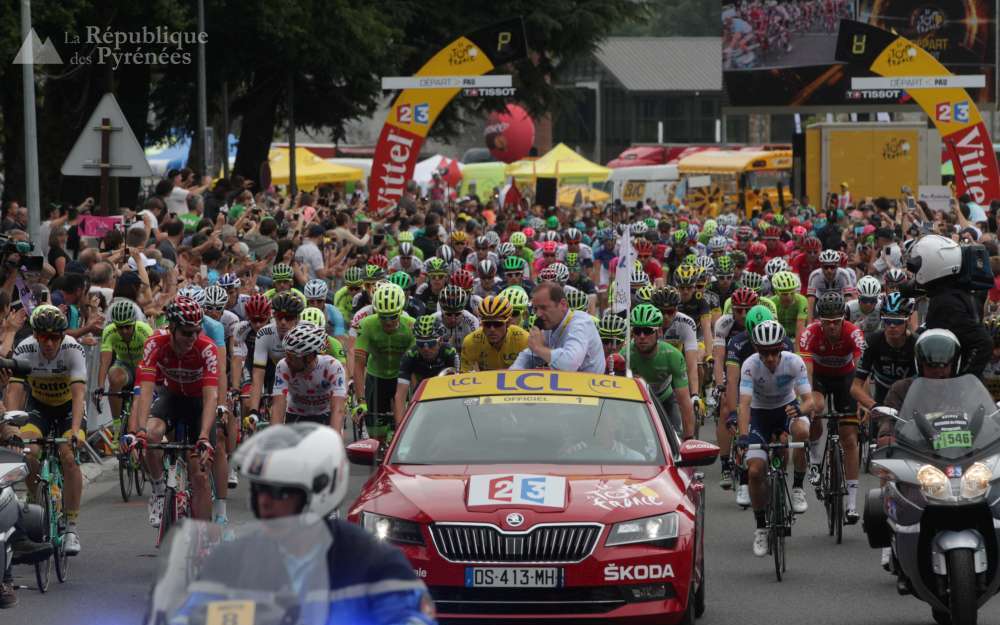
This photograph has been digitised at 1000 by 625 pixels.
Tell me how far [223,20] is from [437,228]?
38.2 ft

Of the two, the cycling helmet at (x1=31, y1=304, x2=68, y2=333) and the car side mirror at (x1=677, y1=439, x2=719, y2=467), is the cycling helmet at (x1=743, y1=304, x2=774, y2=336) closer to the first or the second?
the car side mirror at (x1=677, y1=439, x2=719, y2=467)

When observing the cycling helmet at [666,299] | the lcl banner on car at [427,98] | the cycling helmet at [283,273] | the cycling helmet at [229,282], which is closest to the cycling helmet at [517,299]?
the cycling helmet at [666,299]

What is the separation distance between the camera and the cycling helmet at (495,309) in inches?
530

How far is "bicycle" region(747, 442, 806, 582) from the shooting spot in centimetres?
1147

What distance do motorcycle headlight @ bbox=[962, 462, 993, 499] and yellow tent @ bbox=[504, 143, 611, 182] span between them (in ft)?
155

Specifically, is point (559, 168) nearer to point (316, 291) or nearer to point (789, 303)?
point (789, 303)

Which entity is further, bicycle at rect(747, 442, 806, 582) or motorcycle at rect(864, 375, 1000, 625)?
bicycle at rect(747, 442, 806, 582)

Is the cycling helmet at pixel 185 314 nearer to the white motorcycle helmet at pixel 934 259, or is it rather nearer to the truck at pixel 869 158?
the white motorcycle helmet at pixel 934 259

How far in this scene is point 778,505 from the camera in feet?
38.2

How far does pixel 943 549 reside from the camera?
8.95m

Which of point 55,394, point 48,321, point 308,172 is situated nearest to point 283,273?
point 55,394

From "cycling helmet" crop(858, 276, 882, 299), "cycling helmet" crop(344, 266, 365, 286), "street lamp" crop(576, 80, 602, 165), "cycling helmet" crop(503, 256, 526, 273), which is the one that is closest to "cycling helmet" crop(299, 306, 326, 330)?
"cycling helmet" crop(344, 266, 365, 286)

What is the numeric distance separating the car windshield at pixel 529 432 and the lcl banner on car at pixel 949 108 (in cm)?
2657

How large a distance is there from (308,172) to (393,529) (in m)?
42.9
